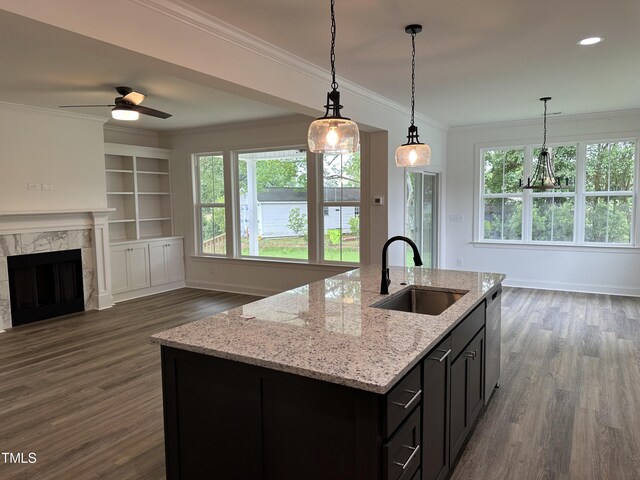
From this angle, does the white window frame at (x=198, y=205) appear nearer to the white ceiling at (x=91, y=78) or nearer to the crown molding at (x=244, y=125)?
the crown molding at (x=244, y=125)

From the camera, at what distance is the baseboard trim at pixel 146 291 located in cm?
660

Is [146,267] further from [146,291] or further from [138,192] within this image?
[138,192]

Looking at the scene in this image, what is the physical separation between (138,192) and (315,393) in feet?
21.3

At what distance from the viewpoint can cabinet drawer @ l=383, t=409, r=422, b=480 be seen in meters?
1.48

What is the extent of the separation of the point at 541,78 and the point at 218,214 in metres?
5.04

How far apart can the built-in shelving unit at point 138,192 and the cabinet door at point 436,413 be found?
19.8 feet

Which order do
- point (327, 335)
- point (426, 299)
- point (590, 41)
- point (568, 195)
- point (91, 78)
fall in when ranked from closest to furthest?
point (327, 335)
point (426, 299)
point (590, 41)
point (91, 78)
point (568, 195)

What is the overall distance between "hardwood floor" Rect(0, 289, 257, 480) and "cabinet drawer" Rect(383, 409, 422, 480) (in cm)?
148

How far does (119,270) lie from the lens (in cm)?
658

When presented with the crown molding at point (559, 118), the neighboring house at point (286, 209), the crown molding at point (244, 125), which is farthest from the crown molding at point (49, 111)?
the crown molding at point (559, 118)

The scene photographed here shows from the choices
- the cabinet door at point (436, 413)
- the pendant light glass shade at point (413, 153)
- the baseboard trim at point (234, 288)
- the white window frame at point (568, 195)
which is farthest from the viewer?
the baseboard trim at point (234, 288)

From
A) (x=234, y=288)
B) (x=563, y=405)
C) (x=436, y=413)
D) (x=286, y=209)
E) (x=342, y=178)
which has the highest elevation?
(x=342, y=178)

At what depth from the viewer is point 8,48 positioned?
3398 millimetres

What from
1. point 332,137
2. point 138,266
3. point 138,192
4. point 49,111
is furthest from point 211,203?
point 332,137
